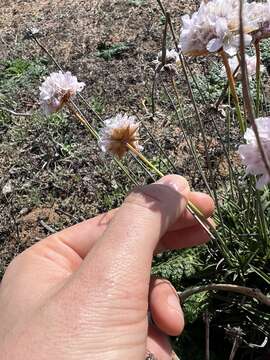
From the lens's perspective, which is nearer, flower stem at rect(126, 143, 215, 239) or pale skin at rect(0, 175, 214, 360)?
pale skin at rect(0, 175, 214, 360)

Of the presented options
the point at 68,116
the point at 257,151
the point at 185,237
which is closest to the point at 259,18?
the point at 257,151

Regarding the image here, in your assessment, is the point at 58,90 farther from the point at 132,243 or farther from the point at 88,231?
the point at 132,243

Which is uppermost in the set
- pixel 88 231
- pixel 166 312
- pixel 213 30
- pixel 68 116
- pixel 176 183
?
pixel 213 30

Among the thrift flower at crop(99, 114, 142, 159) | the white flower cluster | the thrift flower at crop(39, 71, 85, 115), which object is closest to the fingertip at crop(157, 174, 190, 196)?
the thrift flower at crop(99, 114, 142, 159)

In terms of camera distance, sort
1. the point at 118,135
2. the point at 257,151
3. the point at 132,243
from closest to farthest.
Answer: the point at 257,151 < the point at 132,243 < the point at 118,135

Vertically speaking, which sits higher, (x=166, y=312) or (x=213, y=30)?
(x=213, y=30)

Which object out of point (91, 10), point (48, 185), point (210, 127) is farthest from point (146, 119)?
point (91, 10)

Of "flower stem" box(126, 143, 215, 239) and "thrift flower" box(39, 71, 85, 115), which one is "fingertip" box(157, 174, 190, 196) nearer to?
"flower stem" box(126, 143, 215, 239)
